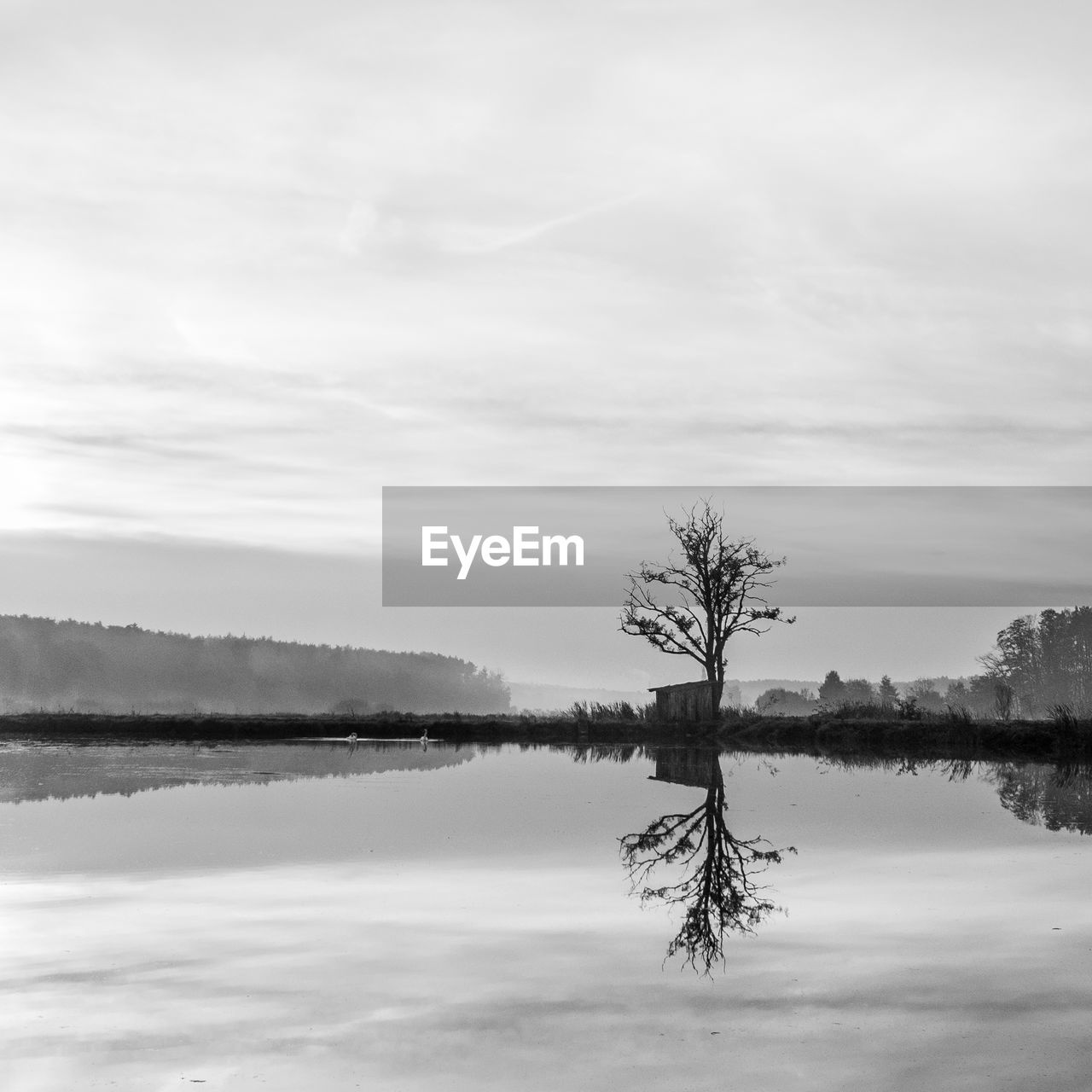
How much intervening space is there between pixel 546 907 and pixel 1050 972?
4089 millimetres

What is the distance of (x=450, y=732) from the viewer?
4606cm

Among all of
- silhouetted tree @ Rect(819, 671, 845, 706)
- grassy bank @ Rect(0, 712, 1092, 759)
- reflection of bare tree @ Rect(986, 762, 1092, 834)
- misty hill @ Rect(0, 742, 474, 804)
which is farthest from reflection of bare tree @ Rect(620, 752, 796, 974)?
silhouetted tree @ Rect(819, 671, 845, 706)

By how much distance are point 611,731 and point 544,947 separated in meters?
35.9

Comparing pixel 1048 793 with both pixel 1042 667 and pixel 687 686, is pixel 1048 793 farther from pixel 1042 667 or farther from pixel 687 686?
pixel 1042 667

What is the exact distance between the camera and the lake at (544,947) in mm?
6773

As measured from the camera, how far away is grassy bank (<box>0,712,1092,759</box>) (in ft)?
116

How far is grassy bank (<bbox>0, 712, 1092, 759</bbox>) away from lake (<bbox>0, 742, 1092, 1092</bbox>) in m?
16.1

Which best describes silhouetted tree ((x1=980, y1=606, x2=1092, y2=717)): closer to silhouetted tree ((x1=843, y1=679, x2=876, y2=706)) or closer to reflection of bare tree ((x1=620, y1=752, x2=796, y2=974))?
silhouetted tree ((x1=843, y1=679, x2=876, y2=706))

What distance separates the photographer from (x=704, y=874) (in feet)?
42.5

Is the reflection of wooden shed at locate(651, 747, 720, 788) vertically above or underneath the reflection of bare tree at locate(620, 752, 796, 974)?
underneath

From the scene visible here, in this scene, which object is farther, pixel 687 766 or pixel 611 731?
pixel 611 731

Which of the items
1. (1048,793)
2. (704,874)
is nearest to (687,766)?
(1048,793)

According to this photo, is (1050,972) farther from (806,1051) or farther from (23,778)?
(23,778)

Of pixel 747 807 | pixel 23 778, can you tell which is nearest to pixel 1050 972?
pixel 747 807
